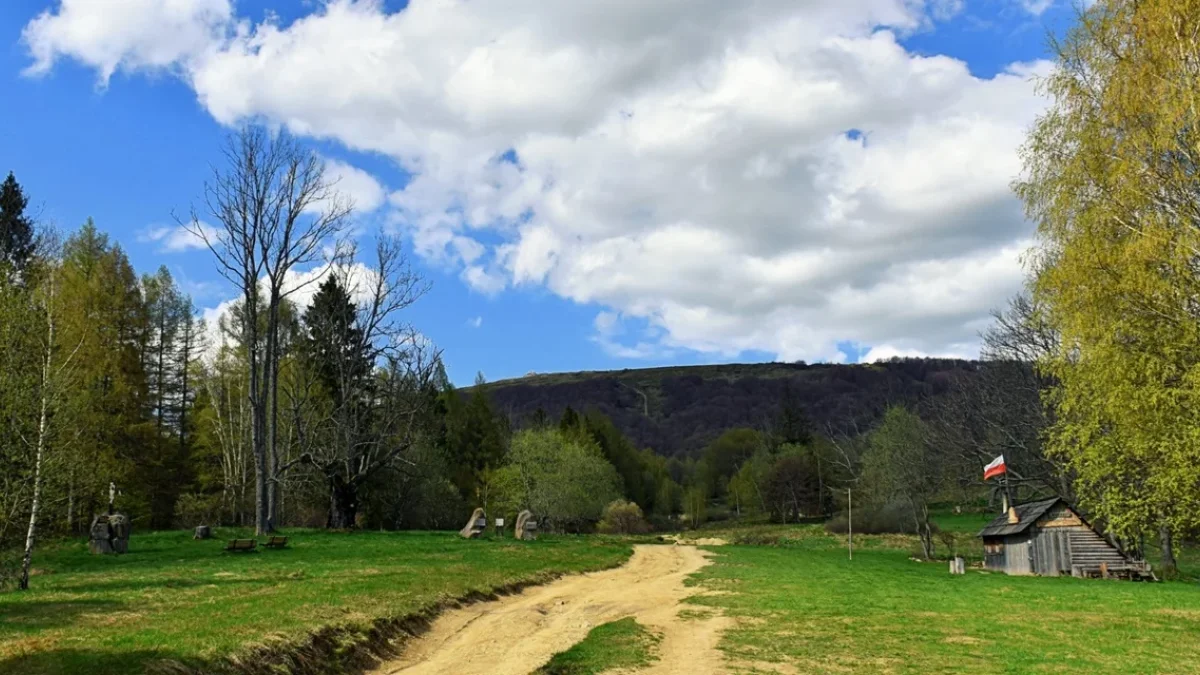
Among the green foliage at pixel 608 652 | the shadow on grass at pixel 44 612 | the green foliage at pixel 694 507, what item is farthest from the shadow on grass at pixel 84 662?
the green foliage at pixel 694 507

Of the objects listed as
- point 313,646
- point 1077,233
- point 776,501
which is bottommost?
point 776,501

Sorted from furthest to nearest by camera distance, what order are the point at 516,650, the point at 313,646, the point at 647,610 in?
1. the point at 647,610
2. the point at 516,650
3. the point at 313,646

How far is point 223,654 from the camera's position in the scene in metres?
10.2

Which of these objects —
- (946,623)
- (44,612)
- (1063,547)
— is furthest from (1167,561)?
(44,612)

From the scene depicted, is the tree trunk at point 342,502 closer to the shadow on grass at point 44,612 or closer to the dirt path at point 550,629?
the dirt path at point 550,629

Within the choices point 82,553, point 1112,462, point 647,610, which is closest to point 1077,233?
point 1112,462

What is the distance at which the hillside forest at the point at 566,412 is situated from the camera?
46.2 feet

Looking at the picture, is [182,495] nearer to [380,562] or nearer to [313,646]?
[380,562]

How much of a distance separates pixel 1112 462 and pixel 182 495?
150 feet

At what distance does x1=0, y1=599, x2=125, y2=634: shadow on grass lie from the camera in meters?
11.8

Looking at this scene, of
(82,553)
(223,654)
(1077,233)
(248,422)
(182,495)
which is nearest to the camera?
(223,654)

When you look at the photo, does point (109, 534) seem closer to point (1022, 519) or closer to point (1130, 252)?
point (1130, 252)

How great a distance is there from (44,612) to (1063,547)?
37.3 m

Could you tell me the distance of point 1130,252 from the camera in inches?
537
